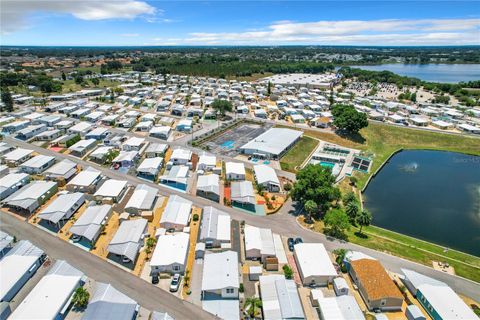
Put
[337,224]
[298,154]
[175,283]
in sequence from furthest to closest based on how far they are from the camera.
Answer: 1. [298,154]
2. [337,224]
3. [175,283]

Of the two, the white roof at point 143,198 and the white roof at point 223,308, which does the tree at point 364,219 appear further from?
the white roof at point 143,198

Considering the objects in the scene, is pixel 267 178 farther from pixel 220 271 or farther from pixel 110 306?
pixel 110 306

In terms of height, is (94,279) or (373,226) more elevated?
(94,279)

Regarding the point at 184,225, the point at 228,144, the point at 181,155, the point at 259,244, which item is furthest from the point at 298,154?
the point at 184,225

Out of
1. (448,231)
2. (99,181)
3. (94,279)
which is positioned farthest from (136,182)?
(448,231)

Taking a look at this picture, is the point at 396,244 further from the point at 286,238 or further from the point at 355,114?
the point at 355,114

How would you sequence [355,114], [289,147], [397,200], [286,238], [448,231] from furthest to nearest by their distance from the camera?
[355,114] → [289,147] → [397,200] → [448,231] → [286,238]

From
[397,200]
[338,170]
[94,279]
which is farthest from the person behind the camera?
[338,170]
